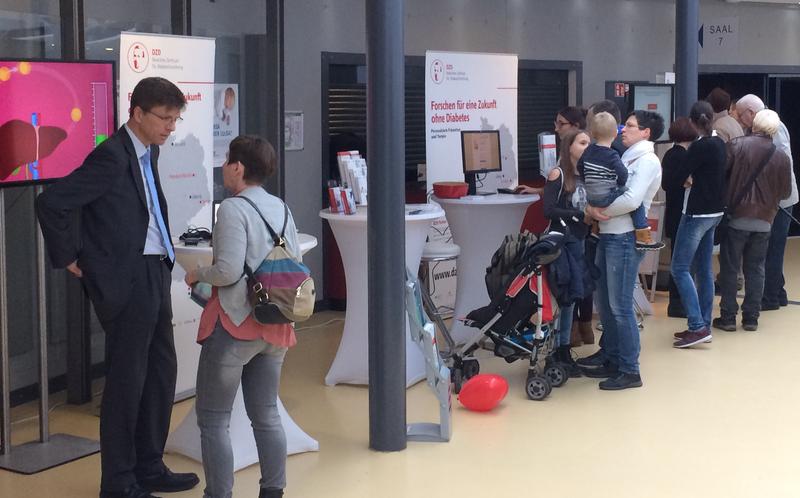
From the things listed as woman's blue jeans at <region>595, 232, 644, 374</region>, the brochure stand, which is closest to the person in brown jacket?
woman's blue jeans at <region>595, 232, 644, 374</region>

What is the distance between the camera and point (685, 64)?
8.08m

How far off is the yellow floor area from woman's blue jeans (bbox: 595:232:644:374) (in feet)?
0.78

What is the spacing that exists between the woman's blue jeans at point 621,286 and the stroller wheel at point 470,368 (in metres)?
0.82

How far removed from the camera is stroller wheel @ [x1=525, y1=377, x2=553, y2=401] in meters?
5.95

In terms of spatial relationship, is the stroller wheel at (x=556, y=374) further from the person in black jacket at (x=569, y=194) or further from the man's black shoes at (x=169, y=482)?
the man's black shoes at (x=169, y=482)

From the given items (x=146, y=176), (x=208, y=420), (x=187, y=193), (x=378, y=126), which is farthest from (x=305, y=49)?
(x=208, y=420)

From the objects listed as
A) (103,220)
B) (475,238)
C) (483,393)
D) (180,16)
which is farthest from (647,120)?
(103,220)

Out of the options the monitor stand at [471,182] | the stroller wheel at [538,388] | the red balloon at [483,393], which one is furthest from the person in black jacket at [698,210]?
the red balloon at [483,393]

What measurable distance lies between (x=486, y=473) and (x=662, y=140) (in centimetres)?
528

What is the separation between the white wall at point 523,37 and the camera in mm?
8062

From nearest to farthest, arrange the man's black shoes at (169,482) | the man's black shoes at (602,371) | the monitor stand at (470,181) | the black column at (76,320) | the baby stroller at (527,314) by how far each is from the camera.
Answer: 1. the man's black shoes at (169,482)
2. the black column at (76,320)
3. the baby stroller at (527,314)
4. the man's black shoes at (602,371)
5. the monitor stand at (470,181)

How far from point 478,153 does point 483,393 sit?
2258 mm

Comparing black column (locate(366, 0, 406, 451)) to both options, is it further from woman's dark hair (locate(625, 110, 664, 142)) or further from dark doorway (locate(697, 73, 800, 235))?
dark doorway (locate(697, 73, 800, 235))

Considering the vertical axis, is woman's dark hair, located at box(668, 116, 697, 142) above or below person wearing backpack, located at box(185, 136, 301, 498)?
above
